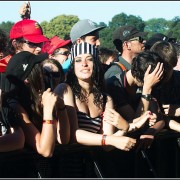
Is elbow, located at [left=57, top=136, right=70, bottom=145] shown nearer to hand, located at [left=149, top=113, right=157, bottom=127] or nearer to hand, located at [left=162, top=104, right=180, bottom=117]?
hand, located at [left=149, top=113, right=157, bottom=127]

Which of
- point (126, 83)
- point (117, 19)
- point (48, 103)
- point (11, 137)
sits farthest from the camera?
point (117, 19)

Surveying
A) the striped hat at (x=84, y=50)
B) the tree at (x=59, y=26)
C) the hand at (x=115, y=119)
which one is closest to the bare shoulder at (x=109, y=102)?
the hand at (x=115, y=119)

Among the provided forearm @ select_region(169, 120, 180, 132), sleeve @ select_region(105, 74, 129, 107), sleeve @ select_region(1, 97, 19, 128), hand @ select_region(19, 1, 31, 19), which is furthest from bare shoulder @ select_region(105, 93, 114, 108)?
hand @ select_region(19, 1, 31, 19)

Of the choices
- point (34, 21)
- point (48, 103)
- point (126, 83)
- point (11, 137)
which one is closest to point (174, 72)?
point (126, 83)

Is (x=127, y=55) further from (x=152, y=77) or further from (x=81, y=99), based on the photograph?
(x=81, y=99)

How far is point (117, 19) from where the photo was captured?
122438 mm

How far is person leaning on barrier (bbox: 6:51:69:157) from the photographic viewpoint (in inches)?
170

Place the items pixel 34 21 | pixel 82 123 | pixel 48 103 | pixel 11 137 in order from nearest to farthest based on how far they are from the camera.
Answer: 1. pixel 11 137
2. pixel 48 103
3. pixel 82 123
4. pixel 34 21

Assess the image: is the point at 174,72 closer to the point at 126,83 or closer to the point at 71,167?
the point at 126,83

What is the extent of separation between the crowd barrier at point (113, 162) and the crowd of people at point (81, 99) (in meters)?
0.06

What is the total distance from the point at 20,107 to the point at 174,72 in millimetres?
2668

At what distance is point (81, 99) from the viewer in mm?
5035

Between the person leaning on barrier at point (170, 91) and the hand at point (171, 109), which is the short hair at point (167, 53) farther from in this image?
the hand at point (171, 109)

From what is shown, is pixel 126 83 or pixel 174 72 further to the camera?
pixel 174 72
